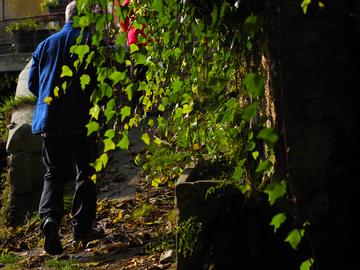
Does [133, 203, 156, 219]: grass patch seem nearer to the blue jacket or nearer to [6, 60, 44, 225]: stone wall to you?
the blue jacket

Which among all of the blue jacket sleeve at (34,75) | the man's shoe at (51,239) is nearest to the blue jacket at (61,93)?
the blue jacket sleeve at (34,75)

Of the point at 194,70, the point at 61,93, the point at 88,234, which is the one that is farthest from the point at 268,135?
the point at 88,234

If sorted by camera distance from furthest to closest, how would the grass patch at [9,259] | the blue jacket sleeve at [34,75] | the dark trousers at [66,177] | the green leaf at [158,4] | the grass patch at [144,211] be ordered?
1. the grass patch at [144,211]
2. the grass patch at [9,259]
3. the blue jacket sleeve at [34,75]
4. the dark trousers at [66,177]
5. the green leaf at [158,4]

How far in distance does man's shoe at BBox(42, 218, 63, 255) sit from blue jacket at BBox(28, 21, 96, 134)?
73 cm

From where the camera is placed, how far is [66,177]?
21.3 ft

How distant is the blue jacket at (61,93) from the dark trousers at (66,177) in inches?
4.5

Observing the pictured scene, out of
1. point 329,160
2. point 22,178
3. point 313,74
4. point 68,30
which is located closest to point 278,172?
point 329,160

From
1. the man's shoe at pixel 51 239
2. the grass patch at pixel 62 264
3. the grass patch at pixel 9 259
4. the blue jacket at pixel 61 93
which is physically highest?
the blue jacket at pixel 61 93

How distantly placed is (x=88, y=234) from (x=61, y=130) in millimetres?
930

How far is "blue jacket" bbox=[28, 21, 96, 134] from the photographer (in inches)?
246

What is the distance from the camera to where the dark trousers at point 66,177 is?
6348mm

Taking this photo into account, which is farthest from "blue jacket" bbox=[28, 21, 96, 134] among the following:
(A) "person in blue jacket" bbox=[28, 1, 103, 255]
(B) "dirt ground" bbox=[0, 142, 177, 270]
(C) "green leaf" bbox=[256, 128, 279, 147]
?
(C) "green leaf" bbox=[256, 128, 279, 147]

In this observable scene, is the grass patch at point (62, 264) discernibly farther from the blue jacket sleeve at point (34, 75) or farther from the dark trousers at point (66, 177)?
the blue jacket sleeve at point (34, 75)

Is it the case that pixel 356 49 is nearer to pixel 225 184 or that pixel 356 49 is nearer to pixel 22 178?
pixel 225 184
